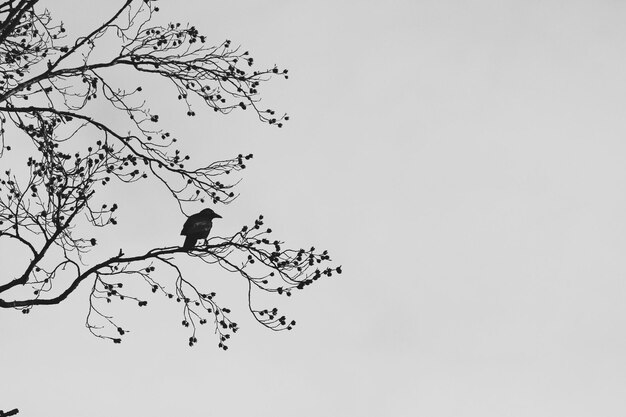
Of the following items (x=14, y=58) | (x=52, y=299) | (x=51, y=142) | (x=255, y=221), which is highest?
(x=14, y=58)

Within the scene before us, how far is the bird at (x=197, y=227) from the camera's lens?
287 inches

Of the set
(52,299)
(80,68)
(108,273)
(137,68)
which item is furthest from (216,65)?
(52,299)

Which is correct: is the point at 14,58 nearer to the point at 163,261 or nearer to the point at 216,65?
the point at 216,65

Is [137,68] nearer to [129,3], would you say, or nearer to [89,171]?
[129,3]

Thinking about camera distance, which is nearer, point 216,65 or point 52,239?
point 52,239

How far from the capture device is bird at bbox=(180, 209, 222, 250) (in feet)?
23.9

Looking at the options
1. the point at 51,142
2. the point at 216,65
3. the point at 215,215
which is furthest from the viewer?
the point at 215,215

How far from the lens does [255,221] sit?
21.7 ft

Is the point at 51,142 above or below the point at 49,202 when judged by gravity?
above

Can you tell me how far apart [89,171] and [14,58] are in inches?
64.4

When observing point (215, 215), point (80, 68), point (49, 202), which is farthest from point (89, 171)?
point (215, 215)

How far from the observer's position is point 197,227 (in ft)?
24.0

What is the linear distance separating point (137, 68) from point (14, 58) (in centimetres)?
138

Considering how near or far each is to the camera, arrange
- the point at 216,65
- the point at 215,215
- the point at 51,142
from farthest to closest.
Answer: the point at 215,215
the point at 216,65
the point at 51,142
